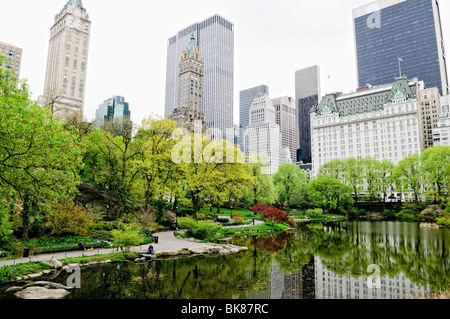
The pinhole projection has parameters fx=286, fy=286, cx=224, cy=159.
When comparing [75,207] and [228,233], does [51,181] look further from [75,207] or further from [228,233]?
[228,233]

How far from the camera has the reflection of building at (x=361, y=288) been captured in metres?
14.9

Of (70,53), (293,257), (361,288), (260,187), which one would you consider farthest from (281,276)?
(70,53)

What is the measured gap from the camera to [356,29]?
635 ft

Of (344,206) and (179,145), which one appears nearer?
(179,145)

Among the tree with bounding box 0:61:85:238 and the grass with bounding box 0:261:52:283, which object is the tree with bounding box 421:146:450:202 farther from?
the grass with bounding box 0:261:52:283

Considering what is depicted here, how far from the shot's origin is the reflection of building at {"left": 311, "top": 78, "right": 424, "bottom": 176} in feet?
354

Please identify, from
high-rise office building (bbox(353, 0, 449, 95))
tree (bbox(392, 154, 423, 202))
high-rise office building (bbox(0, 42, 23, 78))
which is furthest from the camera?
high-rise office building (bbox(353, 0, 449, 95))

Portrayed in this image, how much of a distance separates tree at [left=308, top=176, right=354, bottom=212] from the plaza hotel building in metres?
51.1

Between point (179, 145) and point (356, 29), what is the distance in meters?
203

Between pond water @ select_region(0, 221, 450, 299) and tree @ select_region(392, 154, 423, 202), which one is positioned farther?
tree @ select_region(392, 154, 423, 202)

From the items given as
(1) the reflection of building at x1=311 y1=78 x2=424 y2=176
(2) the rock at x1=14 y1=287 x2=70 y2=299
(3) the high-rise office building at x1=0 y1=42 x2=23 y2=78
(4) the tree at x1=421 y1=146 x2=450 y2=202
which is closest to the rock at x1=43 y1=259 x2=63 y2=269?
(2) the rock at x1=14 y1=287 x2=70 y2=299

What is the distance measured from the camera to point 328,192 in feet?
236

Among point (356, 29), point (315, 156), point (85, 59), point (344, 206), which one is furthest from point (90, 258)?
point (356, 29)
